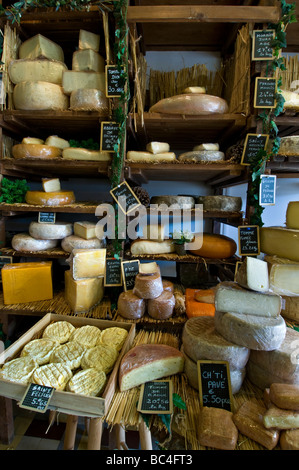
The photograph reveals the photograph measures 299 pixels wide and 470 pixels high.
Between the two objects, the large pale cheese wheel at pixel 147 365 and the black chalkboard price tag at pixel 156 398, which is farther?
the large pale cheese wheel at pixel 147 365

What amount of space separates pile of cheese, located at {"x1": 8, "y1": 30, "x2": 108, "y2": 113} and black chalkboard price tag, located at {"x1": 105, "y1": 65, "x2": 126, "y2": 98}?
0.14m

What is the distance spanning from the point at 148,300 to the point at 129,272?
30 centimetres

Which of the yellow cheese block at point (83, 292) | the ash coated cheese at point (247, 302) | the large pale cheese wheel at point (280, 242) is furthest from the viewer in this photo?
the yellow cheese block at point (83, 292)

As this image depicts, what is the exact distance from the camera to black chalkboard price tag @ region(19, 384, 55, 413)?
1.10 m

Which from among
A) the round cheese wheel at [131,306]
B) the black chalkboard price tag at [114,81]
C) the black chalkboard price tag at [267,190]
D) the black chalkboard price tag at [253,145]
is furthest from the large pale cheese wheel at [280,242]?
the black chalkboard price tag at [114,81]

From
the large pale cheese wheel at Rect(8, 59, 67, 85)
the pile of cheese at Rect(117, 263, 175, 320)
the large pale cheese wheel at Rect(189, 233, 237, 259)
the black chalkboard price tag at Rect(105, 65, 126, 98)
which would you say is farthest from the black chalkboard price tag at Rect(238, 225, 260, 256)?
the large pale cheese wheel at Rect(8, 59, 67, 85)

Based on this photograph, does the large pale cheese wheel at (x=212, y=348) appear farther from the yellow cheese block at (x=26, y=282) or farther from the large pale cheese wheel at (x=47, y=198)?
the large pale cheese wheel at (x=47, y=198)

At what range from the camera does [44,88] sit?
2023 mm

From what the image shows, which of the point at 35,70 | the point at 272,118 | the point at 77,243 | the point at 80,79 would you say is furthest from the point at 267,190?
the point at 35,70

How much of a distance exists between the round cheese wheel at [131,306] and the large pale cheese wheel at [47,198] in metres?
1.06

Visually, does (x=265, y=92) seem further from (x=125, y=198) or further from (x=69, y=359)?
(x=69, y=359)

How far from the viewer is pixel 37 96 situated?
6.61 ft

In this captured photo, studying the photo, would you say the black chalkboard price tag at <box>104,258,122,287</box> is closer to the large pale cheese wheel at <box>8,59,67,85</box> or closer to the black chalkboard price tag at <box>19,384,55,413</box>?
the black chalkboard price tag at <box>19,384,55,413</box>

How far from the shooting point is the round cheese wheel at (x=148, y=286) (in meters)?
1.77
